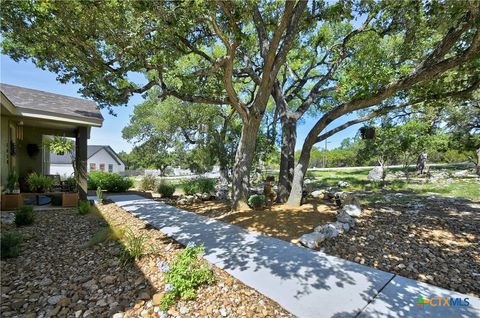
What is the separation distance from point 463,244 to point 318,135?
13.1 feet

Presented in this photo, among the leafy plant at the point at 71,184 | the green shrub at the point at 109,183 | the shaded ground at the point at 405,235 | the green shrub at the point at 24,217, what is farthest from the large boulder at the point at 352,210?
the green shrub at the point at 109,183

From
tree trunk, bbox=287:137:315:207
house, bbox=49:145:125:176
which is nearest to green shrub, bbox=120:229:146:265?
tree trunk, bbox=287:137:315:207

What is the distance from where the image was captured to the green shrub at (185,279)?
2688 millimetres

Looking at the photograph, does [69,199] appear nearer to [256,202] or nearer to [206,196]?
[206,196]

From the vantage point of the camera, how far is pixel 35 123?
8445 millimetres

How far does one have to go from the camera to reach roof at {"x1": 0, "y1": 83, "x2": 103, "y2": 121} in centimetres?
745

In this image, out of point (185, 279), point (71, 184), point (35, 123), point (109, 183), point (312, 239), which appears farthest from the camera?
point (109, 183)

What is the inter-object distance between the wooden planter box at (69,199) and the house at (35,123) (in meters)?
0.22

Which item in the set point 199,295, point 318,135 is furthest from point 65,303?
point 318,135

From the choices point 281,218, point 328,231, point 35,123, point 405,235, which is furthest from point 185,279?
point 35,123

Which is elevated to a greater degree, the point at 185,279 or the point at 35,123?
the point at 35,123

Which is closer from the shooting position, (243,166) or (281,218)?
(281,218)

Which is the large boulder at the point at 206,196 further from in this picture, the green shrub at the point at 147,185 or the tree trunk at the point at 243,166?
the green shrub at the point at 147,185

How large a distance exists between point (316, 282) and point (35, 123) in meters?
10.3
